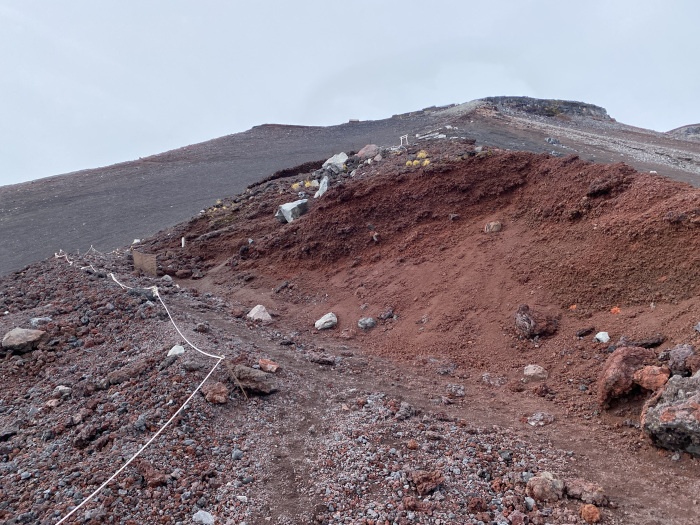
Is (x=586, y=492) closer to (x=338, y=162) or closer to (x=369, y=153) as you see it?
(x=338, y=162)

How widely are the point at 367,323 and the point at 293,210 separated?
3.89 meters

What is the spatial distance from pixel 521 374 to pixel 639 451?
58.2 inches

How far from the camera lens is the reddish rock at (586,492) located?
2.83 metres

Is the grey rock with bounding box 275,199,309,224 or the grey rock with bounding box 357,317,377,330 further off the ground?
the grey rock with bounding box 275,199,309,224

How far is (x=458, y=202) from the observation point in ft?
25.6

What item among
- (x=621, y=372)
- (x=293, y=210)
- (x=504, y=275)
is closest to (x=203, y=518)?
(x=621, y=372)

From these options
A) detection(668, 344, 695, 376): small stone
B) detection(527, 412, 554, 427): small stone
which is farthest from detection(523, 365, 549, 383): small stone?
detection(668, 344, 695, 376): small stone

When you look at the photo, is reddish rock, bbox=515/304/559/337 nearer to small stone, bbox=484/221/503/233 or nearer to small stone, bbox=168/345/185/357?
small stone, bbox=484/221/503/233

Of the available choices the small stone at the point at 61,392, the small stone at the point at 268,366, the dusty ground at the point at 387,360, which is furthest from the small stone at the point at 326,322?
the small stone at the point at 61,392

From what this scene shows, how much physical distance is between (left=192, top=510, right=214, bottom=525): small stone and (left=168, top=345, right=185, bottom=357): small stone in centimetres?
215

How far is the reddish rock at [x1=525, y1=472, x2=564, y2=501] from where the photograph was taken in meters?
2.92

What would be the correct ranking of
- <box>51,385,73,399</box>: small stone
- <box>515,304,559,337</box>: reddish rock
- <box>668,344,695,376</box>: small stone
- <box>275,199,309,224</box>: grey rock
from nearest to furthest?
1. <box>668,344,695,376</box>: small stone
2. <box>51,385,73,399</box>: small stone
3. <box>515,304,559,337</box>: reddish rock
4. <box>275,199,309,224</box>: grey rock

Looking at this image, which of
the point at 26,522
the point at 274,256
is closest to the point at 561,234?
the point at 274,256

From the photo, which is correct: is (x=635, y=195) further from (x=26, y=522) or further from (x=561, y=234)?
(x=26, y=522)
